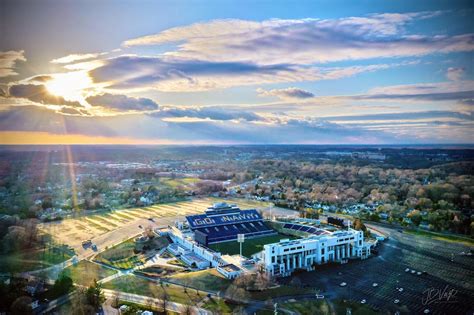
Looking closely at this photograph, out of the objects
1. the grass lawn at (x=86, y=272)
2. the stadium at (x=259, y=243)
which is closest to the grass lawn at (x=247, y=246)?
the stadium at (x=259, y=243)

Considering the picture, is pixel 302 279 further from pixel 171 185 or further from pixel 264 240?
pixel 171 185

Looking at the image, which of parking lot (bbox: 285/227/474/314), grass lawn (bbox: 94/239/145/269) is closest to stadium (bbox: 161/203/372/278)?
parking lot (bbox: 285/227/474/314)

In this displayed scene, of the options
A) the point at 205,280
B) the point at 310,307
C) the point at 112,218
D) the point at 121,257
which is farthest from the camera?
the point at 112,218

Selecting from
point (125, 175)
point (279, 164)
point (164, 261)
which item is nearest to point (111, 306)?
point (164, 261)

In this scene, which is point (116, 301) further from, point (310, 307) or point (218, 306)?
point (310, 307)

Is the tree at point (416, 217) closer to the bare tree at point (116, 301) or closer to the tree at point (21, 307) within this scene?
the bare tree at point (116, 301)

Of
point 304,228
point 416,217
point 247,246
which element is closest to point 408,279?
point 304,228
